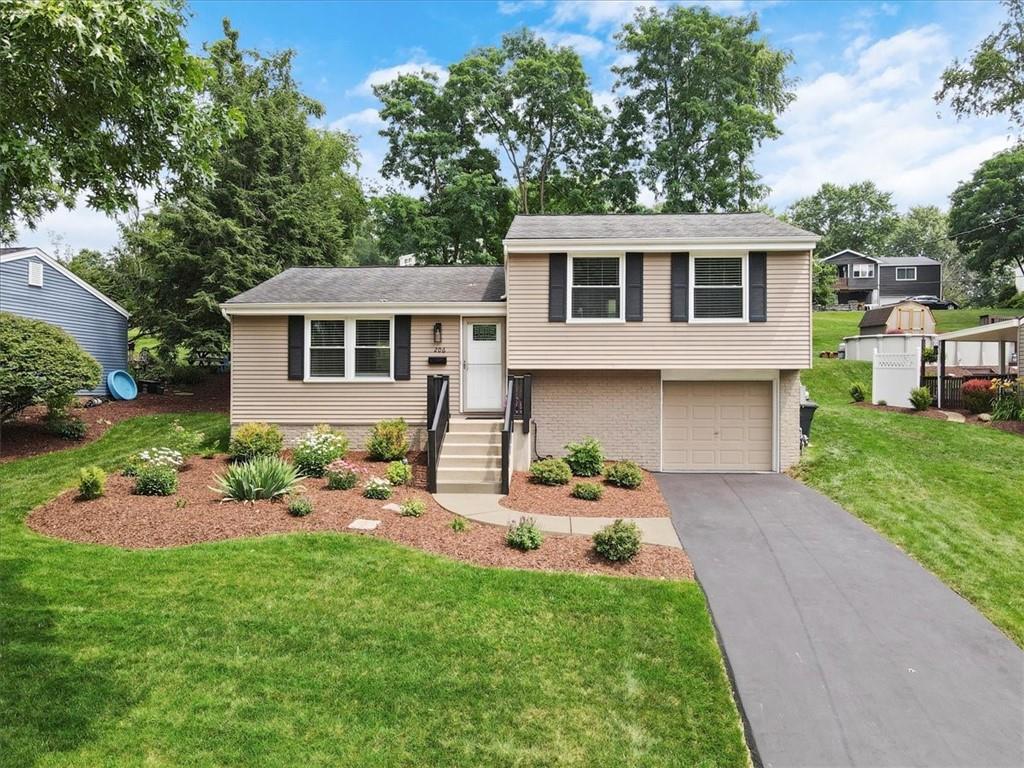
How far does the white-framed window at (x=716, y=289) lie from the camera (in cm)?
1106

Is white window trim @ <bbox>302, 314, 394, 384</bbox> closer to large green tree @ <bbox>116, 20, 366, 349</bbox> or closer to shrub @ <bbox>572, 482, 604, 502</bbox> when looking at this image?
shrub @ <bbox>572, 482, 604, 502</bbox>

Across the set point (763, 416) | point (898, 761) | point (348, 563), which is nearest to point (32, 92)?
point (348, 563)

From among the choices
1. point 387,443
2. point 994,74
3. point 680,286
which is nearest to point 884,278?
point 994,74

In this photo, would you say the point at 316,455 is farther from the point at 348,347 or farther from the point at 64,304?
the point at 64,304

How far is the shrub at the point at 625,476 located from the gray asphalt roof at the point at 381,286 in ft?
15.5

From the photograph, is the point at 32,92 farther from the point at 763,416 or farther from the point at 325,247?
the point at 325,247

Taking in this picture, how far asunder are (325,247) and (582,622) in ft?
60.9

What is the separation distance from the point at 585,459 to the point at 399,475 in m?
3.50

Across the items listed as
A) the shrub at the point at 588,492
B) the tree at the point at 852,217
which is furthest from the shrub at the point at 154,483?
the tree at the point at 852,217

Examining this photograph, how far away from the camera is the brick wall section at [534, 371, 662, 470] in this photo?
11.6 metres

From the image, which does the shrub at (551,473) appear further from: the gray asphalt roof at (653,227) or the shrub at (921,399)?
the shrub at (921,399)

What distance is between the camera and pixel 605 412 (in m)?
11.7

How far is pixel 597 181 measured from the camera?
27.5 metres

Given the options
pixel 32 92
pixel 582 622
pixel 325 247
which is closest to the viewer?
pixel 32 92
